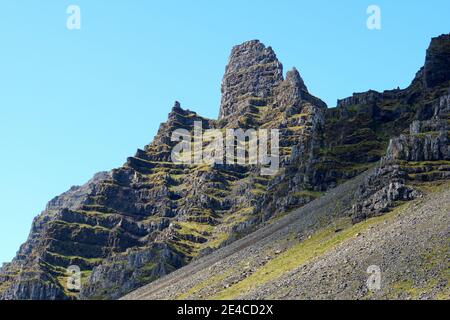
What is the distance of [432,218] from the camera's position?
129 m

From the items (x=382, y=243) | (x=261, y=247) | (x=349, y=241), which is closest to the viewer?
(x=382, y=243)

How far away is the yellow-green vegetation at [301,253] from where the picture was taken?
483 feet

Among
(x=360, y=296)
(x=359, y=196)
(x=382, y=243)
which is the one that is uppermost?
(x=359, y=196)

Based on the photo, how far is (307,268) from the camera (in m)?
134

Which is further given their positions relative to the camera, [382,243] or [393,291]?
[382,243]

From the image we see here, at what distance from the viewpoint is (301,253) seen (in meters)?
160

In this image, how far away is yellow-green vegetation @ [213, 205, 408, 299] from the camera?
5792 inches

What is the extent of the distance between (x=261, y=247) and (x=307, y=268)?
57.5 meters

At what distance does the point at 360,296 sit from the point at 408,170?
3387 inches

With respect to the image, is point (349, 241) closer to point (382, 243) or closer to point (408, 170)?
point (382, 243)

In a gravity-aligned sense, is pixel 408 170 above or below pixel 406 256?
above
